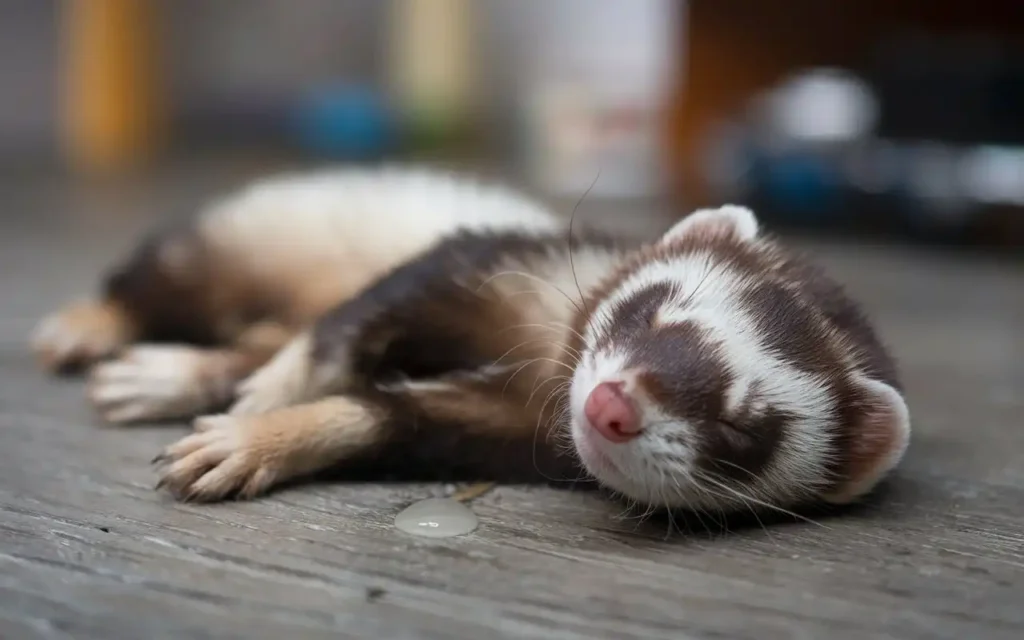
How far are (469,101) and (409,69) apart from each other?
0.31m

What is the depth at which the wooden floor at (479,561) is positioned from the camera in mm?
770

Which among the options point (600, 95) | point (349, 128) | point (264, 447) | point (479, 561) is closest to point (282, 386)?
point (264, 447)

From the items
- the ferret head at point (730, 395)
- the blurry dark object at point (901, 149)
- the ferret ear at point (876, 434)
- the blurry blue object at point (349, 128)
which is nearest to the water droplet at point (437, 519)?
the ferret head at point (730, 395)

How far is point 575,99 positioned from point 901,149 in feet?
5.15

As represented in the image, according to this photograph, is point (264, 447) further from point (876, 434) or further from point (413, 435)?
point (876, 434)

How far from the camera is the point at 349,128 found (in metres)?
4.62

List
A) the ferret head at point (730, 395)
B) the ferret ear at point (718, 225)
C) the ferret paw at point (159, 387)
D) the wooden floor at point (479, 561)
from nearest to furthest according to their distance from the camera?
the wooden floor at point (479, 561) < the ferret head at point (730, 395) < the ferret ear at point (718, 225) < the ferret paw at point (159, 387)

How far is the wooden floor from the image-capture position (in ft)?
2.53

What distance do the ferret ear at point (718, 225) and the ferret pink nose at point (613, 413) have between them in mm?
326

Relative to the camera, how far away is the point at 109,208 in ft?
10.4

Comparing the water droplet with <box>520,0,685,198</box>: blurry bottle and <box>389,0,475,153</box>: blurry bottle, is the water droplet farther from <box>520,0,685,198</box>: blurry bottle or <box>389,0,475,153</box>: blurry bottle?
<box>389,0,475,153</box>: blurry bottle

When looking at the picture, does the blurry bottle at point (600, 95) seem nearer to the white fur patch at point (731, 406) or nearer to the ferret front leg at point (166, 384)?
the ferret front leg at point (166, 384)

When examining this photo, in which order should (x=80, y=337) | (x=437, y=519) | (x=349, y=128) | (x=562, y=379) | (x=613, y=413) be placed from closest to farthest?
(x=613, y=413), (x=437, y=519), (x=562, y=379), (x=80, y=337), (x=349, y=128)

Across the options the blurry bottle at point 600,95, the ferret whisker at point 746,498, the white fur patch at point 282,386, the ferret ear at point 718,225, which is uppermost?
the blurry bottle at point 600,95
